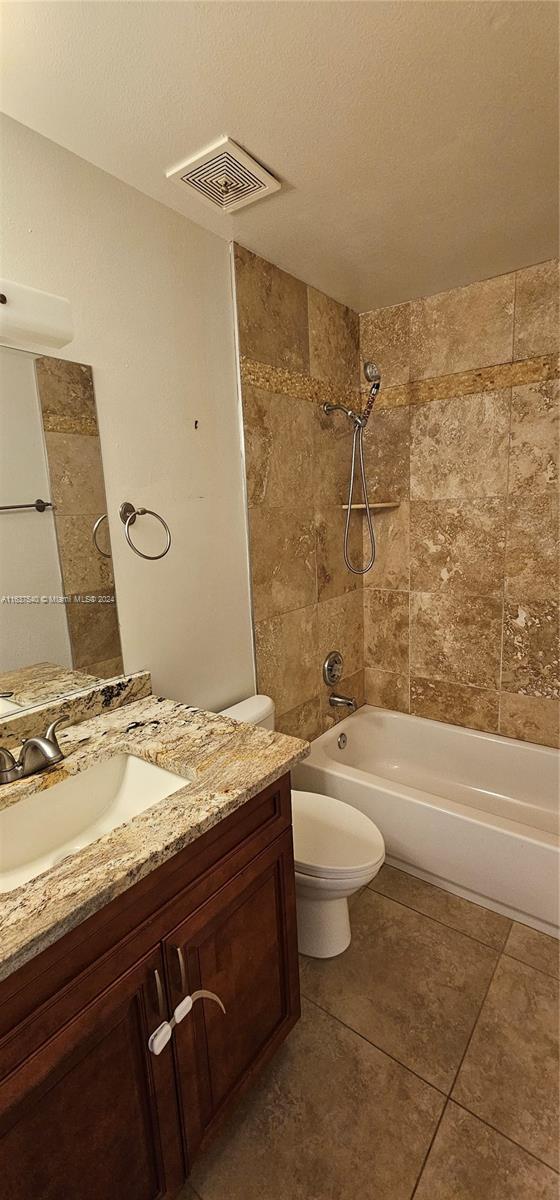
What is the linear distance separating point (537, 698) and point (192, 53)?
238 centimetres

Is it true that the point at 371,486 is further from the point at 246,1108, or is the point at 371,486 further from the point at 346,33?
the point at 246,1108

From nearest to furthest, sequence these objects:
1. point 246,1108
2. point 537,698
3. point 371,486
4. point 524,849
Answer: point 246,1108 < point 524,849 < point 537,698 < point 371,486

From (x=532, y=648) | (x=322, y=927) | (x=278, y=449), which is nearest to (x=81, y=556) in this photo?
(x=278, y=449)

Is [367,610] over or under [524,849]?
over

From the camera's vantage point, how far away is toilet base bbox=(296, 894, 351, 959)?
1.65m

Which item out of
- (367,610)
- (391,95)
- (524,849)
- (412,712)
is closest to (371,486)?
(367,610)

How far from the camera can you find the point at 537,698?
2246 mm

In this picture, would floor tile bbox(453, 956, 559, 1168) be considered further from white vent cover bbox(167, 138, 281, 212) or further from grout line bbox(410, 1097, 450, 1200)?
white vent cover bbox(167, 138, 281, 212)

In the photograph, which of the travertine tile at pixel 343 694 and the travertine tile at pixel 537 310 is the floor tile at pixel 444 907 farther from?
the travertine tile at pixel 537 310

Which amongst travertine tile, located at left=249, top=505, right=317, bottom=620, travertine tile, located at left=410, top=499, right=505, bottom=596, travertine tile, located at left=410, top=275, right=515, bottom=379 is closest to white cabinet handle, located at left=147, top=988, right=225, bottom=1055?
travertine tile, located at left=249, top=505, right=317, bottom=620

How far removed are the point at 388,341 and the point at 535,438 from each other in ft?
2.75

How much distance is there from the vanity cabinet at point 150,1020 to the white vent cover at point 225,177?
158 cm

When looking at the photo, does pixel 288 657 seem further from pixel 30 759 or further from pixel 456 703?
pixel 30 759

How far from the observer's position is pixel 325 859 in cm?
149
